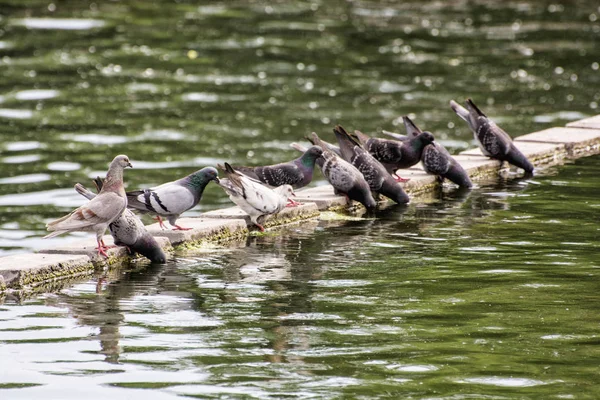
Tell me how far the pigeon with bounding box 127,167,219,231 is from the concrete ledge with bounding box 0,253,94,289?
0.89m

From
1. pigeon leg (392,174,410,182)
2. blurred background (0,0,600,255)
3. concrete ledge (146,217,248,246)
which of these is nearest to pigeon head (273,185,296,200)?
concrete ledge (146,217,248,246)

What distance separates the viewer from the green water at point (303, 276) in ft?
25.3

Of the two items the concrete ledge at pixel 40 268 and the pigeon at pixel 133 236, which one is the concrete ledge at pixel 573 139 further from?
the concrete ledge at pixel 40 268

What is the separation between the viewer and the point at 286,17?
142 feet

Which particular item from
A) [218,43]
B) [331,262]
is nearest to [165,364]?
[331,262]

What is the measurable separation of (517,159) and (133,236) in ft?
20.0

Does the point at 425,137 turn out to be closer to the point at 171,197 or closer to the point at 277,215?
the point at 277,215

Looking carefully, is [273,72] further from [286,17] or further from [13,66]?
[286,17]

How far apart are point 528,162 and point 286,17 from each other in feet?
94.6

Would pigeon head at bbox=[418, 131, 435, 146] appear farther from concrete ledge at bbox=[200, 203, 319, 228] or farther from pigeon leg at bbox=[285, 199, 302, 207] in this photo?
pigeon leg at bbox=[285, 199, 302, 207]

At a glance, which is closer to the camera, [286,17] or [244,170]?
[244,170]

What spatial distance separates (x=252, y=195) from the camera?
11.4 metres

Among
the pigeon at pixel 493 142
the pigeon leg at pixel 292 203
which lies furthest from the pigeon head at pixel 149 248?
the pigeon at pixel 493 142

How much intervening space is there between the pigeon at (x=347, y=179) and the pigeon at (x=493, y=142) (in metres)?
2.73
